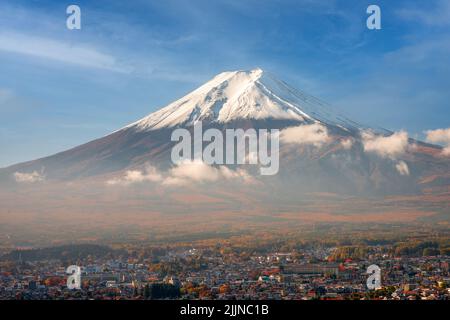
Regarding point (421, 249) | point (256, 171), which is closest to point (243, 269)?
point (421, 249)

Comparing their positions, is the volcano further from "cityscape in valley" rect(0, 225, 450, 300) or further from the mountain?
"cityscape in valley" rect(0, 225, 450, 300)

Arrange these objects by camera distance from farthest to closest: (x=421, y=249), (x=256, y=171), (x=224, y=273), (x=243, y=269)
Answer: (x=256, y=171), (x=421, y=249), (x=243, y=269), (x=224, y=273)

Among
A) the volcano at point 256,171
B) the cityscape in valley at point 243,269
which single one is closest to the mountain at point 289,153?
the volcano at point 256,171

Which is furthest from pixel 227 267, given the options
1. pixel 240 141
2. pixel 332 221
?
pixel 240 141

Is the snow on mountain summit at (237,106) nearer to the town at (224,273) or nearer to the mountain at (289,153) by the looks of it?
the mountain at (289,153)

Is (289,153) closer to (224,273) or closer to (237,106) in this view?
(237,106)
